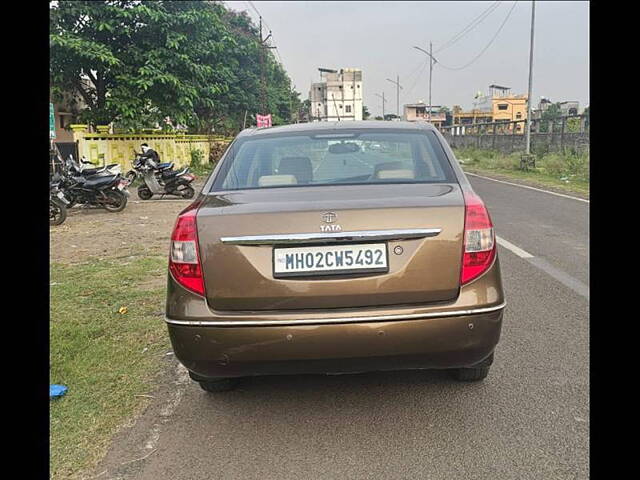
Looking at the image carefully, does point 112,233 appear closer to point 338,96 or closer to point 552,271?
point 552,271

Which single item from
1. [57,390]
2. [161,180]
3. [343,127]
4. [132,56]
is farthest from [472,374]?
[132,56]

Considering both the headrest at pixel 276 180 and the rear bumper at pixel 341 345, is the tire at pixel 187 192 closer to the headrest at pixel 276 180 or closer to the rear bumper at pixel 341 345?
the headrest at pixel 276 180

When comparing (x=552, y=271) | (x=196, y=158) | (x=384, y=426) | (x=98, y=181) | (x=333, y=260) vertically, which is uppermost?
(x=196, y=158)

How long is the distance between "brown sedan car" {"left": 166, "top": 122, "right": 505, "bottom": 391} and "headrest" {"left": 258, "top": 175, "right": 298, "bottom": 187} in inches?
16.4

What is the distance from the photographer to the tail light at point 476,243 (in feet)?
9.41

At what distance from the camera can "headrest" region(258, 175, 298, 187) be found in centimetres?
342

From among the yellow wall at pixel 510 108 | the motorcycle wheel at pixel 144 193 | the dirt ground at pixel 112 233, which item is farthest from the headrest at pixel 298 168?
the yellow wall at pixel 510 108

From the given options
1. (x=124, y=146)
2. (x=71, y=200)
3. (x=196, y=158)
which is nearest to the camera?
(x=71, y=200)

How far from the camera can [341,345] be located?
2.77 metres

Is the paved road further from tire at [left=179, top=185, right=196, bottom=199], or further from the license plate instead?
tire at [left=179, top=185, right=196, bottom=199]

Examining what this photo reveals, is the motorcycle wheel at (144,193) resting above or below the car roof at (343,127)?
below

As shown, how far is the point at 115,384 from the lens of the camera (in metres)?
3.69

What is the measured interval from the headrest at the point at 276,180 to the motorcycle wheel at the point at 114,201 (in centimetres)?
968

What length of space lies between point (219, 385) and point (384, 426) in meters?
1.00
